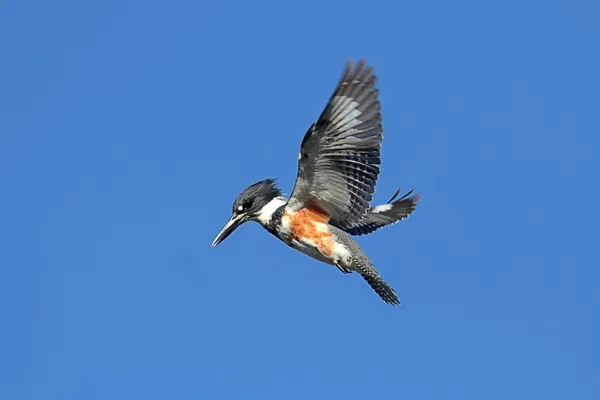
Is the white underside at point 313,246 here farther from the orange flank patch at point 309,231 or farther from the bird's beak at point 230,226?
the bird's beak at point 230,226

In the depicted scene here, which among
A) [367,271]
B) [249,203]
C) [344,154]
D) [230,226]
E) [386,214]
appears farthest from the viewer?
[386,214]

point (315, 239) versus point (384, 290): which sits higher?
point (315, 239)

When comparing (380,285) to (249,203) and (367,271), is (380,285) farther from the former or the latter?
(249,203)

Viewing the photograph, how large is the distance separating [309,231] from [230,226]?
0.85 m

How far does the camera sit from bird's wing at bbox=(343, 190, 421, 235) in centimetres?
1080

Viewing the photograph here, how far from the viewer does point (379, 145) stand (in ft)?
30.1

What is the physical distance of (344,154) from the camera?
9203 mm

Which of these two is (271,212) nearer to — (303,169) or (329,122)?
(303,169)

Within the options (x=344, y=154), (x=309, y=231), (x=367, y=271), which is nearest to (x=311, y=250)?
(x=309, y=231)

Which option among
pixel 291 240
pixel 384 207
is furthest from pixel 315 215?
pixel 384 207

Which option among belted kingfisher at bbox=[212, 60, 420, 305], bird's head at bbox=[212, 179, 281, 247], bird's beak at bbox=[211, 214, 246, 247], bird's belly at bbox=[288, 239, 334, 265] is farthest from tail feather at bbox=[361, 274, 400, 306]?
bird's beak at bbox=[211, 214, 246, 247]

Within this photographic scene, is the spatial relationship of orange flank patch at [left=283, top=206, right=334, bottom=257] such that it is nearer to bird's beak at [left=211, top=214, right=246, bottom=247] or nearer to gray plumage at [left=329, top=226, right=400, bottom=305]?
gray plumage at [left=329, top=226, right=400, bottom=305]

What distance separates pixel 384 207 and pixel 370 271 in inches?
70.7

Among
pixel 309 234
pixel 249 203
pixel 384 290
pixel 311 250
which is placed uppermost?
pixel 249 203
